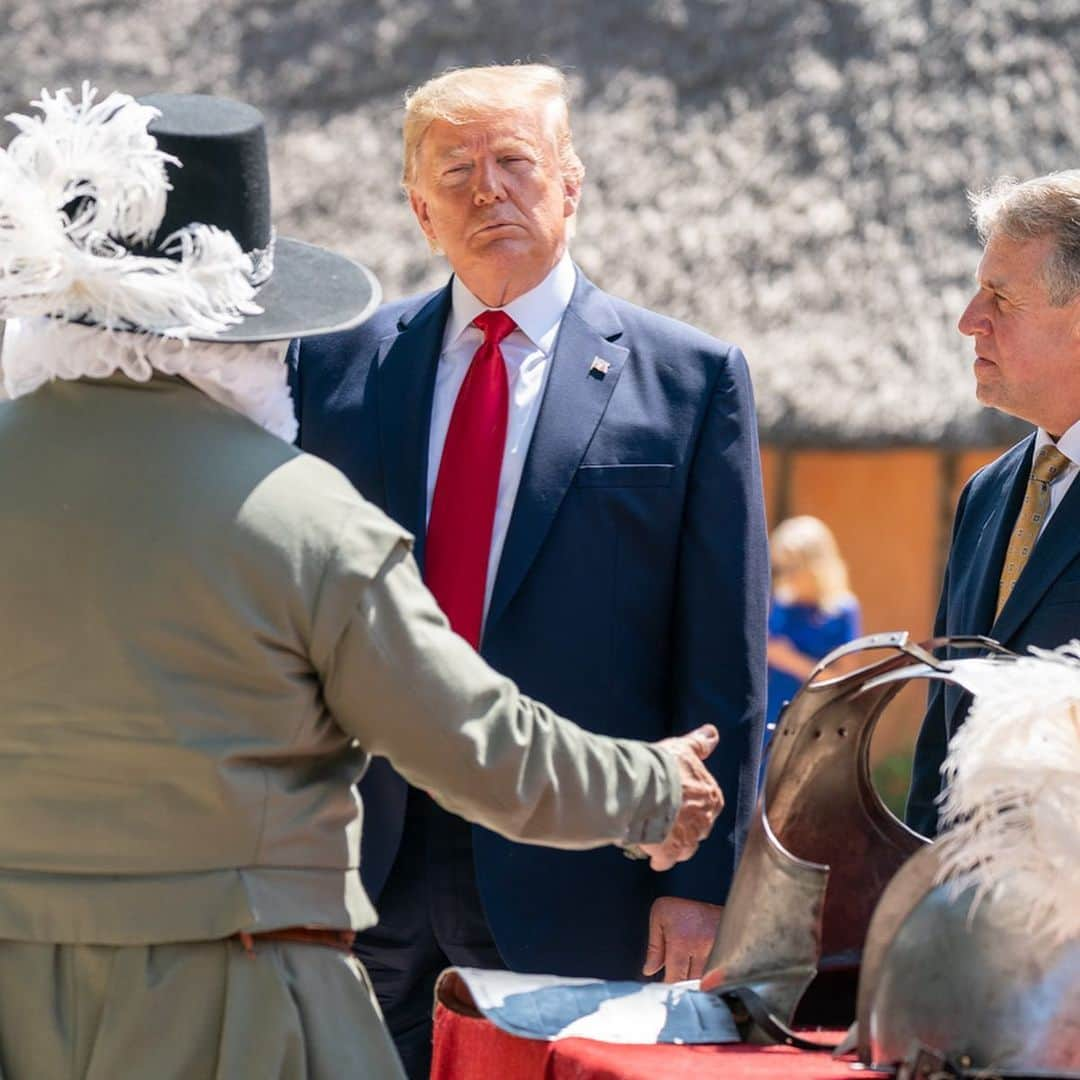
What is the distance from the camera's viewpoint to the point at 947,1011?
2271 mm

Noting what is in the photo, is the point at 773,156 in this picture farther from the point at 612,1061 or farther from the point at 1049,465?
the point at 612,1061

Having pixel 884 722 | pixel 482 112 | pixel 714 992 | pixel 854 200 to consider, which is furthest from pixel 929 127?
pixel 714 992

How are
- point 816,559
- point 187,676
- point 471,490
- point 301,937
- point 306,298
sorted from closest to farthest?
point 187,676
point 301,937
point 306,298
point 471,490
point 816,559

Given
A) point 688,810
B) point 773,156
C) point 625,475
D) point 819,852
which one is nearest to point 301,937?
point 688,810

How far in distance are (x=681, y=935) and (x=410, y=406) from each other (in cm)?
100

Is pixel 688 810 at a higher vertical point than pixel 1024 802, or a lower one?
lower

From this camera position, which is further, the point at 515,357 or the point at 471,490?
the point at 515,357

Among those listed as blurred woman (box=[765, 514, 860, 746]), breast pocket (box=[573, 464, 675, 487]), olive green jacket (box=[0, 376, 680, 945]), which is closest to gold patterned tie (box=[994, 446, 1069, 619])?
breast pocket (box=[573, 464, 675, 487])

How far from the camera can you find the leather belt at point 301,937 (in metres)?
2.42

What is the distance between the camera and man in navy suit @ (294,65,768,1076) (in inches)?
132

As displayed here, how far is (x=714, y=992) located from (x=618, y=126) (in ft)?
29.7

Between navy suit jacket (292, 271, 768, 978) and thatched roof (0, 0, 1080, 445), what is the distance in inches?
271

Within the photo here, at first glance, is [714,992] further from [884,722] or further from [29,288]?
[884,722]

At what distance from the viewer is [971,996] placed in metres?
2.27
